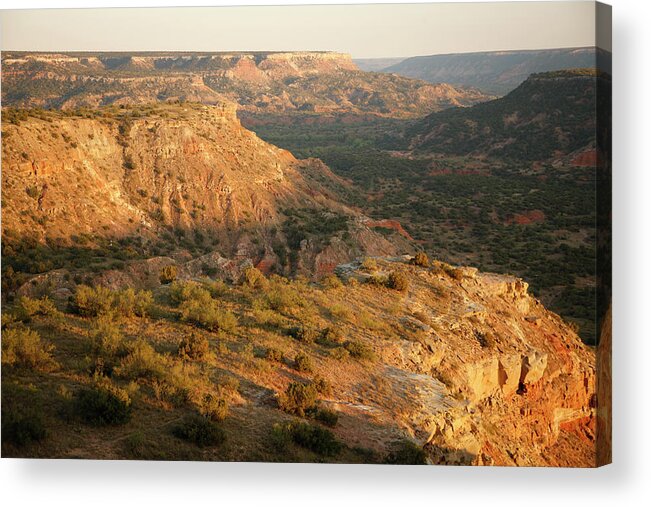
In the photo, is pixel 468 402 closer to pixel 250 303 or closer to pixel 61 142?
pixel 250 303

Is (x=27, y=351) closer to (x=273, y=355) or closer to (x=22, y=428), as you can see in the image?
(x=22, y=428)

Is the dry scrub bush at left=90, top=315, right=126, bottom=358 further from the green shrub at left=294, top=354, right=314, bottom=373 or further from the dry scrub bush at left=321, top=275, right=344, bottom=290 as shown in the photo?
the dry scrub bush at left=321, top=275, right=344, bottom=290

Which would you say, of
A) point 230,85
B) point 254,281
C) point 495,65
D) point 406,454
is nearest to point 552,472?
point 406,454

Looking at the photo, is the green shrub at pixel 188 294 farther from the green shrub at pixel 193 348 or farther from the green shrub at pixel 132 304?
the green shrub at pixel 193 348

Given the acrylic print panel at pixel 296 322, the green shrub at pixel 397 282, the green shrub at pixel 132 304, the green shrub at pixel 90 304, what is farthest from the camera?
the green shrub at pixel 397 282

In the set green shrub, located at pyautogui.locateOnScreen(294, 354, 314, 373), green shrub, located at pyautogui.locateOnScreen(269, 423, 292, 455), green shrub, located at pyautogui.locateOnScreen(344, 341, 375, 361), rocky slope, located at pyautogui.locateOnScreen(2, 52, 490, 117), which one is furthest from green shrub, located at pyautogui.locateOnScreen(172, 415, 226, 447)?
rocky slope, located at pyautogui.locateOnScreen(2, 52, 490, 117)

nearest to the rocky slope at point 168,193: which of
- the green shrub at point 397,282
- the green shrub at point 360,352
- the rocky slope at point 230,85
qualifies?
the rocky slope at point 230,85
